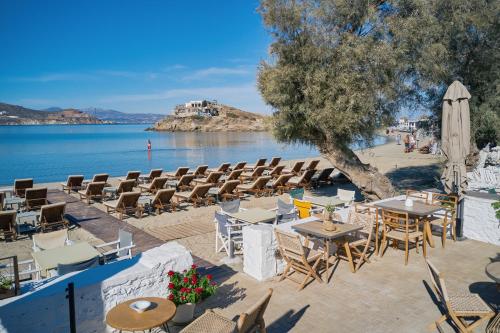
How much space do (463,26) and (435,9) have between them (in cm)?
117

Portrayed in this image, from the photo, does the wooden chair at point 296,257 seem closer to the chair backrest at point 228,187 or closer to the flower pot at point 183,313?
the flower pot at point 183,313

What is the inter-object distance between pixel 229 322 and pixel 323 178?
13255 mm

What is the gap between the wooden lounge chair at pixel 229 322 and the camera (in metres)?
3.48

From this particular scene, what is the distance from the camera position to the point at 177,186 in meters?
14.9

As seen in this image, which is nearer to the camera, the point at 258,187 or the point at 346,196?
the point at 346,196

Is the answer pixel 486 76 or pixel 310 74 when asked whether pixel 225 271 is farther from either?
pixel 486 76

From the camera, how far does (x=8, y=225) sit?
9180mm

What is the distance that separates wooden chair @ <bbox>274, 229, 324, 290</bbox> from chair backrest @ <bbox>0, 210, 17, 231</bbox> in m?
6.69

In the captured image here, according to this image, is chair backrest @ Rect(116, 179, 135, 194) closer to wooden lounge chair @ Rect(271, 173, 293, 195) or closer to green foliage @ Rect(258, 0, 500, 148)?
wooden lounge chair @ Rect(271, 173, 293, 195)

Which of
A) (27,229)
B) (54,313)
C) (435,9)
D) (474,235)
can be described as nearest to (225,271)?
(54,313)

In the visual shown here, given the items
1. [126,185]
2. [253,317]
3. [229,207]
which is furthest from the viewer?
[126,185]

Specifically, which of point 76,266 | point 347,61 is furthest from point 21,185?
point 347,61

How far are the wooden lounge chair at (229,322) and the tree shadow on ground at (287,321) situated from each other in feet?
2.49

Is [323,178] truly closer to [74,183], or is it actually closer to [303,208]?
[303,208]
